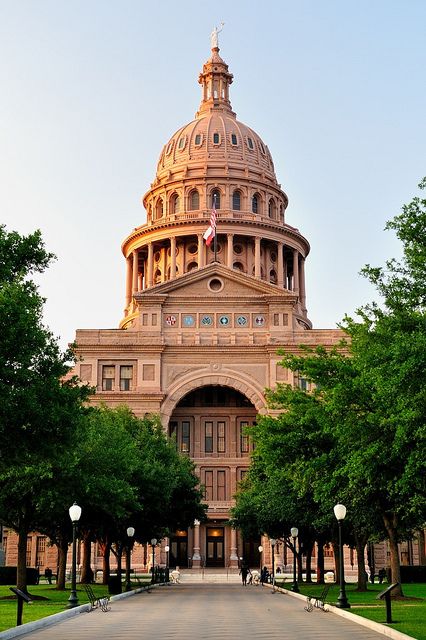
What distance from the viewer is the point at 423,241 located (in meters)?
26.2

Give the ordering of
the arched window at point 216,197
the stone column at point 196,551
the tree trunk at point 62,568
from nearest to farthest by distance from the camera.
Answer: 1. the tree trunk at point 62,568
2. the stone column at point 196,551
3. the arched window at point 216,197

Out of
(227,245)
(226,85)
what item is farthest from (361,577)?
(226,85)

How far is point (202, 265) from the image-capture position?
355 ft

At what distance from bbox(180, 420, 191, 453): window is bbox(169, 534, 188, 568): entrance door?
859 centimetres

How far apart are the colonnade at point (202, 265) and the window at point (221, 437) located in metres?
22.3

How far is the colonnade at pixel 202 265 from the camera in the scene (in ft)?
362

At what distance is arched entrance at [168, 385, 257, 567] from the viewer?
8919 centimetres

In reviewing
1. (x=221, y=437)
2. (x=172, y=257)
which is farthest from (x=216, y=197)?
(x=221, y=437)

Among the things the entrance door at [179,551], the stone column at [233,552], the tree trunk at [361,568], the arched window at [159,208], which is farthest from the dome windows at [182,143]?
the tree trunk at [361,568]

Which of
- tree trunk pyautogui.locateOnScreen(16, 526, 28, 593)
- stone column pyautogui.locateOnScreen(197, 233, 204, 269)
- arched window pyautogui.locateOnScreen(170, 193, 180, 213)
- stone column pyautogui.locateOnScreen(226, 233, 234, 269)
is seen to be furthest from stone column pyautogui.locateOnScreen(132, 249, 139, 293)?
tree trunk pyautogui.locateOnScreen(16, 526, 28, 593)

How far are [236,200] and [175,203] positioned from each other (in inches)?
324

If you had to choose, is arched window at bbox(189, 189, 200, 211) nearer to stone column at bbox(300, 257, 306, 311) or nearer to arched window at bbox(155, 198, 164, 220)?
arched window at bbox(155, 198, 164, 220)

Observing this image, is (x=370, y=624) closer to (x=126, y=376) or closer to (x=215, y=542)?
(x=126, y=376)

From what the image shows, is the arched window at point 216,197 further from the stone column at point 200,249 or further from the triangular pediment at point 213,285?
the triangular pediment at point 213,285
